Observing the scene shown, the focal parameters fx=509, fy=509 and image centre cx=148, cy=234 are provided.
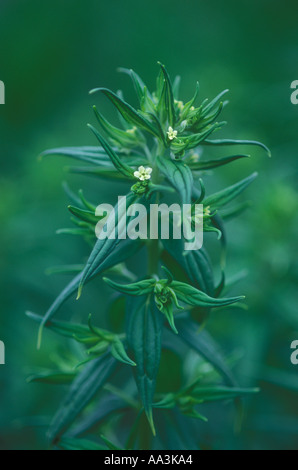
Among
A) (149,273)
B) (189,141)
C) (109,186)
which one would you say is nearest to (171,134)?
(189,141)

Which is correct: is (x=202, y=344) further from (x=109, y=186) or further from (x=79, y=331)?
(x=109, y=186)

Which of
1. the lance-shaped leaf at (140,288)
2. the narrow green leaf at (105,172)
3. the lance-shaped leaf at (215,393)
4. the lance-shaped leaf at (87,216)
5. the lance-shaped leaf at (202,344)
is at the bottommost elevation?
the lance-shaped leaf at (215,393)

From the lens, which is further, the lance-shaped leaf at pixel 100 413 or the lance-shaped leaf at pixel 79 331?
the lance-shaped leaf at pixel 100 413

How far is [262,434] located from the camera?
225 cm

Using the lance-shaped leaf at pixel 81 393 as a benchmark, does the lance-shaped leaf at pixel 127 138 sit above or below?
above

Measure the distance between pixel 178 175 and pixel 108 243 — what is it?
233mm

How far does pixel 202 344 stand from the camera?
1.44m

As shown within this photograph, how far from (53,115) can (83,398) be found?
2407 millimetres

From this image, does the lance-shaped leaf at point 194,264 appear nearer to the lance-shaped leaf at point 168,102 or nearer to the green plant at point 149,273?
the green plant at point 149,273

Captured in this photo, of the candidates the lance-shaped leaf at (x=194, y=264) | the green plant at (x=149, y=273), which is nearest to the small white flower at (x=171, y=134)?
the green plant at (x=149, y=273)

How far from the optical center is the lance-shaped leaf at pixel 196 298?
46.7 inches

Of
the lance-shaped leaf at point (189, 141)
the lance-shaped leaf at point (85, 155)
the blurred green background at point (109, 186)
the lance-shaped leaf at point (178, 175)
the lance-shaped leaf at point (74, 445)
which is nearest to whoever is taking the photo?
the lance-shaped leaf at point (178, 175)

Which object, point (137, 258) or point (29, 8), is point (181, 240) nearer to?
point (137, 258)

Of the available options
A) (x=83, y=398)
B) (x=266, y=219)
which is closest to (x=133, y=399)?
(x=83, y=398)
